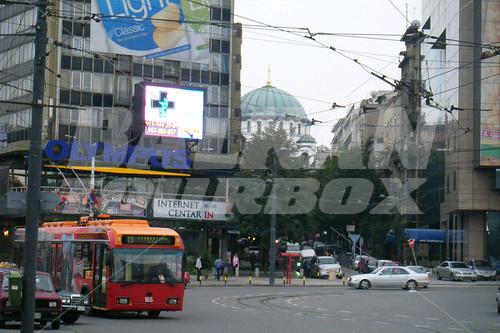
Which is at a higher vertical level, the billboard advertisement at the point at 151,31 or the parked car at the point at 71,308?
the billboard advertisement at the point at 151,31

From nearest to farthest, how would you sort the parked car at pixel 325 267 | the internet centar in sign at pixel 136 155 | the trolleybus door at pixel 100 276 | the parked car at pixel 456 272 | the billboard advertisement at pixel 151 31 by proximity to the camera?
the trolleybus door at pixel 100 276
the internet centar in sign at pixel 136 155
the parked car at pixel 456 272
the billboard advertisement at pixel 151 31
the parked car at pixel 325 267

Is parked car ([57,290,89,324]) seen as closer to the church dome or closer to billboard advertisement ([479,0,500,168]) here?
billboard advertisement ([479,0,500,168])

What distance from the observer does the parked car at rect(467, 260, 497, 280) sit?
6209 centimetres

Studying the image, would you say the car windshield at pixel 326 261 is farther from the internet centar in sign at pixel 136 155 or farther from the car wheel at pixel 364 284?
the car wheel at pixel 364 284

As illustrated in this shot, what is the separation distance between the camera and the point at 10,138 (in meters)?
76.9

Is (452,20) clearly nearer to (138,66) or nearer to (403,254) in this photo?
(403,254)

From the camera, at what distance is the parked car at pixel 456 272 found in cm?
6044

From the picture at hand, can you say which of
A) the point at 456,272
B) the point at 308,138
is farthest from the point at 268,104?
the point at 456,272

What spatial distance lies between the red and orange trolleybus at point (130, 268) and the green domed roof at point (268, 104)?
140 m

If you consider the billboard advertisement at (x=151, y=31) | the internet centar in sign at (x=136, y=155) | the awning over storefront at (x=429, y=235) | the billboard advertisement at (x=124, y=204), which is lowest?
the awning over storefront at (x=429, y=235)

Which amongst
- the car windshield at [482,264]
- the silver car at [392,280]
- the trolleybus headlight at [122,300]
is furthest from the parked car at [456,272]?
the trolleybus headlight at [122,300]

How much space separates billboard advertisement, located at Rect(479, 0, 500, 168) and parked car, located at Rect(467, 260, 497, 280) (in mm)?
9067

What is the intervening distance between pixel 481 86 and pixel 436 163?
13.1 m

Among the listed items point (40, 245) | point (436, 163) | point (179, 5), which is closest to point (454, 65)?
point (436, 163)
